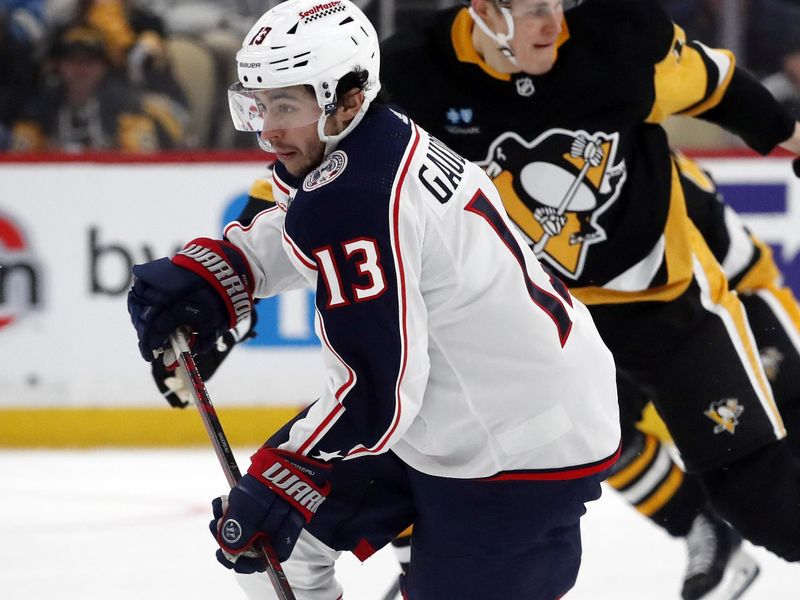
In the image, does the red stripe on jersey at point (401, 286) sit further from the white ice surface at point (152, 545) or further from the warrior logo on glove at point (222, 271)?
the white ice surface at point (152, 545)

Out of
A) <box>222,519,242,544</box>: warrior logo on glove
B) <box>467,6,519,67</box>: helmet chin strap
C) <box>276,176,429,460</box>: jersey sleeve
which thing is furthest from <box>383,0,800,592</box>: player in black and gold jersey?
<box>222,519,242,544</box>: warrior logo on glove

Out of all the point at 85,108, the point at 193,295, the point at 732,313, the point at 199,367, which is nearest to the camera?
the point at 193,295

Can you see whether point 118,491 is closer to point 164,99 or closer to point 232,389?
point 232,389

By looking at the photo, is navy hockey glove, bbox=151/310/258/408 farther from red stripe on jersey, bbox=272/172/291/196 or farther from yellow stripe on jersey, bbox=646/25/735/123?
yellow stripe on jersey, bbox=646/25/735/123

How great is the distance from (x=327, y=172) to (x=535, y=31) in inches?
29.6

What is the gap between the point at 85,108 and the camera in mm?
4656

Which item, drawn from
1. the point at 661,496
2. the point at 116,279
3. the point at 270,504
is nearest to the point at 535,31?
the point at 270,504

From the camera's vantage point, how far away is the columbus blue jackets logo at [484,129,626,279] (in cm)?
249

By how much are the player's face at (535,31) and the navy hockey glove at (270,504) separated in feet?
2.89

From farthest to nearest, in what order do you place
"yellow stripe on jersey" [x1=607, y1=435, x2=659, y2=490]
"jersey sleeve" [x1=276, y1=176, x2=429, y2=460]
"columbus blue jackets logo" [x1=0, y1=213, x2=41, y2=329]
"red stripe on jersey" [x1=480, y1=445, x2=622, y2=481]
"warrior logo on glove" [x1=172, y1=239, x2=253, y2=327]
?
"columbus blue jackets logo" [x1=0, y1=213, x2=41, y2=329] → "yellow stripe on jersey" [x1=607, y1=435, x2=659, y2=490] → "warrior logo on glove" [x1=172, y1=239, x2=253, y2=327] → "red stripe on jersey" [x1=480, y1=445, x2=622, y2=481] → "jersey sleeve" [x1=276, y1=176, x2=429, y2=460]

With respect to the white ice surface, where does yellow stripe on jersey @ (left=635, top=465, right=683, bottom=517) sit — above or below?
above

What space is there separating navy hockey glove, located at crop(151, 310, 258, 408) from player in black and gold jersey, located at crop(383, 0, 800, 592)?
505mm

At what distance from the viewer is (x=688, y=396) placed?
2.60 metres

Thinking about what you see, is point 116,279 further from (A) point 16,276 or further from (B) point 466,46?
(B) point 466,46
